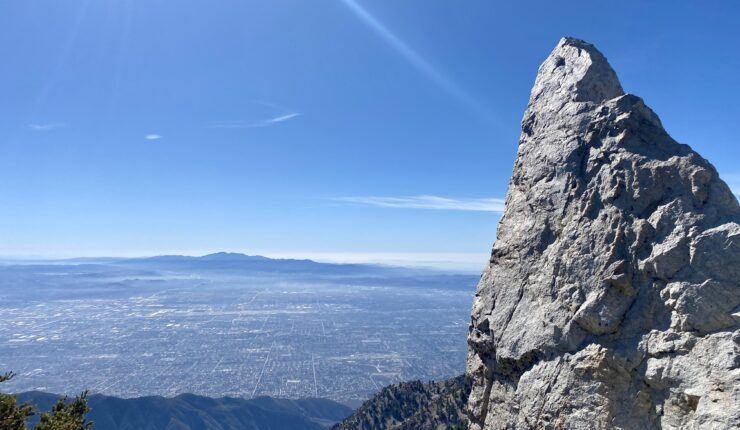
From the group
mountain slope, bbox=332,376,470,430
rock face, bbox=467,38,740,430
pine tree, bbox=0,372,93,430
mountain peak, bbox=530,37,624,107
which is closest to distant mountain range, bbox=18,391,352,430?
mountain slope, bbox=332,376,470,430

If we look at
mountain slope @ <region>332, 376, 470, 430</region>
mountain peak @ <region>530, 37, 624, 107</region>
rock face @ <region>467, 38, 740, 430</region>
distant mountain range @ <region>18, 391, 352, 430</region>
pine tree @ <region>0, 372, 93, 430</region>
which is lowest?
distant mountain range @ <region>18, 391, 352, 430</region>

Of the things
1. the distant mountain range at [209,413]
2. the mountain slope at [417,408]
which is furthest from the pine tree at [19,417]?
the distant mountain range at [209,413]

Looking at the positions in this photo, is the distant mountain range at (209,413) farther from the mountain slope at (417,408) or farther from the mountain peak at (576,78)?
the mountain peak at (576,78)

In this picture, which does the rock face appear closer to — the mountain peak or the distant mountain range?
the mountain peak

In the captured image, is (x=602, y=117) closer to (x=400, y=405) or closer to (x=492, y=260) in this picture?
(x=492, y=260)

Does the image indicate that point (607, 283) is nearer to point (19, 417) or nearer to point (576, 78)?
point (576, 78)

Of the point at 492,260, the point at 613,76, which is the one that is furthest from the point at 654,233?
the point at 613,76
